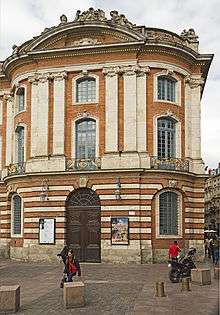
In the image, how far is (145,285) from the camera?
21422mm

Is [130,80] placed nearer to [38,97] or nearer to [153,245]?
[38,97]

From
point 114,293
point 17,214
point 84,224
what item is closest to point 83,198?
point 84,224

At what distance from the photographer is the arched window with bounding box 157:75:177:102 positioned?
1347 inches

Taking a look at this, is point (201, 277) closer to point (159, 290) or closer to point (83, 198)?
point (159, 290)

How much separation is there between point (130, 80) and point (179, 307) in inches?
780

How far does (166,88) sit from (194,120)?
10.1ft

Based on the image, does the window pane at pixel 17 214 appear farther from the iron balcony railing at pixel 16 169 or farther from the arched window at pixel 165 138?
the arched window at pixel 165 138

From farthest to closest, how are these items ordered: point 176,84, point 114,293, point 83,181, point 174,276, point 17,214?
point 17,214, point 176,84, point 83,181, point 174,276, point 114,293

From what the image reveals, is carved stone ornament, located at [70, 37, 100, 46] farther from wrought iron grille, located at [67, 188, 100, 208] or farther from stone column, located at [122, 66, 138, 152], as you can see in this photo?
wrought iron grille, located at [67, 188, 100, 208]

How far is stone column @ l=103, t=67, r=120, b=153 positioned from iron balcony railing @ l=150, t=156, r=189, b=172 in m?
2.63

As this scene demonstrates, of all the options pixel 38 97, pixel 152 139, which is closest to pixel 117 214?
pixel 152 139

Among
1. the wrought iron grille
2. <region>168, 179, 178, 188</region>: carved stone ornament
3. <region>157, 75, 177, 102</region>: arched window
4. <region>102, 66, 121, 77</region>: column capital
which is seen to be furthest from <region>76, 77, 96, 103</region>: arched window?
<region>168, 179, 178, 188</region>: carved stone ornament

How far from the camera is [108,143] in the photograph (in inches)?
1294

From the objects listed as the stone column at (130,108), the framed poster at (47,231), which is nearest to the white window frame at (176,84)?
the stone column at (130,108)
